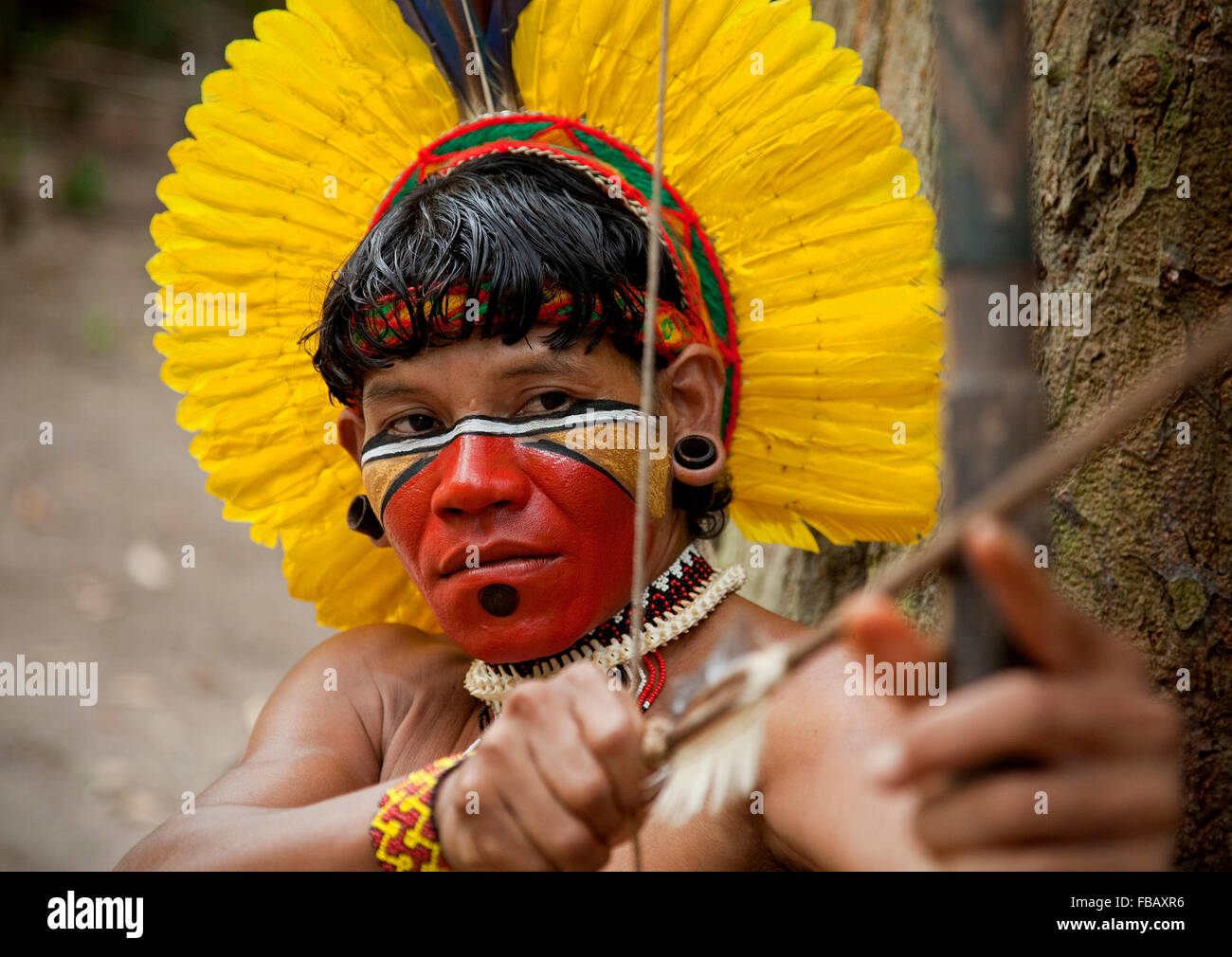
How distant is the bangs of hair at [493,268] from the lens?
2.00m

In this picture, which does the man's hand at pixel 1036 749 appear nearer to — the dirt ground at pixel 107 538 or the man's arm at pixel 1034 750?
the man's arm at pixel 1034 750

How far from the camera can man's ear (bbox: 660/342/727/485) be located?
2.17 m

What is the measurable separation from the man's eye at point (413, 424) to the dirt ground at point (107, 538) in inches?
125

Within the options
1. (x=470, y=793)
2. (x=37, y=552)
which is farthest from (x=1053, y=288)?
(x=37, y=552)

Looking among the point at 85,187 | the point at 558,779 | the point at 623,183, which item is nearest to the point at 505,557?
the point at 558,779

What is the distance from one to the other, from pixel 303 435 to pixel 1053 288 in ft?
4.98

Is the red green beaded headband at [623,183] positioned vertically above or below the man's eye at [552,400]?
above

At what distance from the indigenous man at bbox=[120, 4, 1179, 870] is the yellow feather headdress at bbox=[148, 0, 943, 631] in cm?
3

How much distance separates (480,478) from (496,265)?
1.15ft

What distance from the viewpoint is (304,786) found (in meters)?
2.10

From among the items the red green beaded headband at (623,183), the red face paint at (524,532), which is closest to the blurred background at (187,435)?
the red green beaded headband at (623,183)

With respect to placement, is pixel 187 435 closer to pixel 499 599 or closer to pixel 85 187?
pixel 85 187

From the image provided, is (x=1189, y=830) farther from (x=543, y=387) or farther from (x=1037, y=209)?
(x=543, y=387)

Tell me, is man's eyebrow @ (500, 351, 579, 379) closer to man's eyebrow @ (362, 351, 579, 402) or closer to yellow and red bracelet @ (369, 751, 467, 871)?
man's eyebrow @ (362, 351, 579, 402)
